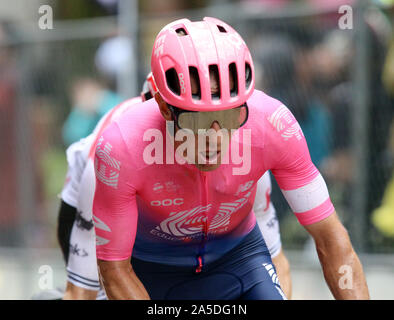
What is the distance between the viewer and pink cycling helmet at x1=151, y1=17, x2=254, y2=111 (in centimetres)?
277

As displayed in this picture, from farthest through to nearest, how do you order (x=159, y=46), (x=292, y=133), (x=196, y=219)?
(x=196, y=219)
(x=292, y=133)
(x=159, y=46)

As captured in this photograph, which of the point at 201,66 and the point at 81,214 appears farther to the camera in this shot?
the point at 81,214

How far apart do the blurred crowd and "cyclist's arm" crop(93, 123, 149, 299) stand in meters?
3.51

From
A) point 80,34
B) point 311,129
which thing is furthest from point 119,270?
point 80,34

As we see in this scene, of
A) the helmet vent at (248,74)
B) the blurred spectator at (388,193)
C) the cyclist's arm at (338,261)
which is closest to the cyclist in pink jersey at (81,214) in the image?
the helmet vent at (248,74)

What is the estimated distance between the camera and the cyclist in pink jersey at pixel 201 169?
2.81 meters

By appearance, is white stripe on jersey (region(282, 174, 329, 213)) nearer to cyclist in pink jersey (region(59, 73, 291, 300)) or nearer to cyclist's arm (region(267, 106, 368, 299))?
cyclist's arm (region(267, 106, 368, 299))

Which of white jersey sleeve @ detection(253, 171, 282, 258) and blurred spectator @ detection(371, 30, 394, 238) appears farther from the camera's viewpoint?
blurred spectator @ detection(371, 30, 394, 238)

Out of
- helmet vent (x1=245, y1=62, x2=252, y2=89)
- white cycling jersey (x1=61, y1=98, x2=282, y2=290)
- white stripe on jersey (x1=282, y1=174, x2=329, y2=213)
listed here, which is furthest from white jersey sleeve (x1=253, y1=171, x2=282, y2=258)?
helmet vent (x1=245, y1=62, x2=252, y2=89)

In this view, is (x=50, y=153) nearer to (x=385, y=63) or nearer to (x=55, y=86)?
(x=55, y=86)

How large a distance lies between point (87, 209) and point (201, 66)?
147cm

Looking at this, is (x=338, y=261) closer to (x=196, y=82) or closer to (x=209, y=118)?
(x=209, y=118)

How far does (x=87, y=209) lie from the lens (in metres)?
3.94

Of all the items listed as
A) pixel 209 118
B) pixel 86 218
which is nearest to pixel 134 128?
pixel 209 118
